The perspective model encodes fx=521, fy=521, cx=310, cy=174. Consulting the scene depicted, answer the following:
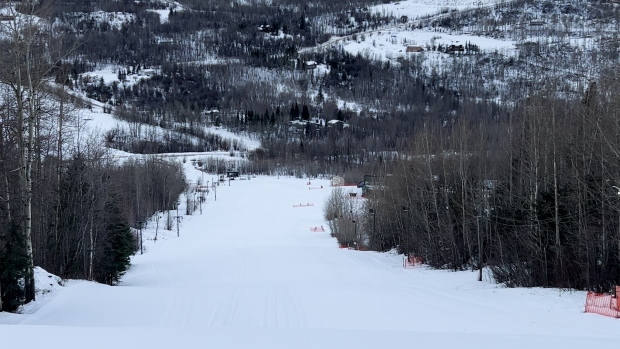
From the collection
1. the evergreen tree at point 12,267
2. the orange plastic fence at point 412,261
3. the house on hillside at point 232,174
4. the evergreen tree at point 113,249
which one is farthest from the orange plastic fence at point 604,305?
the house on hillside at point 232,174

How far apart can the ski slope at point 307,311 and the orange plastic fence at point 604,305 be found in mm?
379

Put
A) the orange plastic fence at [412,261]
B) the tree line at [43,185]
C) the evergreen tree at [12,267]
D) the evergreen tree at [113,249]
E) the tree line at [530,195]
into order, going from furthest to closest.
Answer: the orange plastic fence at [412,261] → the evergreen tree at [113,249] → the tree line at [530,195] → the tree line at [43,185] → the evergreen tree at [12,267]

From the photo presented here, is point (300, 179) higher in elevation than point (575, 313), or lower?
lower

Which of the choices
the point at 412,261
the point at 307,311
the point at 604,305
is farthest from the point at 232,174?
the point at 604,305

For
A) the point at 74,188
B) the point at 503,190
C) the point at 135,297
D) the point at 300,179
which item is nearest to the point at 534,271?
the point at 503,190

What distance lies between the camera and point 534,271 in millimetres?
23594

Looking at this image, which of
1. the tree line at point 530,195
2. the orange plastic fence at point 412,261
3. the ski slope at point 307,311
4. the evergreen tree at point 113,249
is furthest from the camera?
the orange plastic fence at point 412,261

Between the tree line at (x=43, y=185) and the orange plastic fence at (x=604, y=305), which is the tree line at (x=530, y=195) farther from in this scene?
the tree line at (x=43, y=185)

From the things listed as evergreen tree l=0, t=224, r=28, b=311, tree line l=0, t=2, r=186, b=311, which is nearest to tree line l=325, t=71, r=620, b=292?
tree line l=0, t=2, r=186, b=311

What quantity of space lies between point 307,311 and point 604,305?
8.94m

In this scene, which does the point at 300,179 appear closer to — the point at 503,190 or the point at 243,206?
the point at 243,206

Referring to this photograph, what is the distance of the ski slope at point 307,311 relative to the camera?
9844 mm

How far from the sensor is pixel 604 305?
15484mm

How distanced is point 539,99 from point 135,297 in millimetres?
20095
